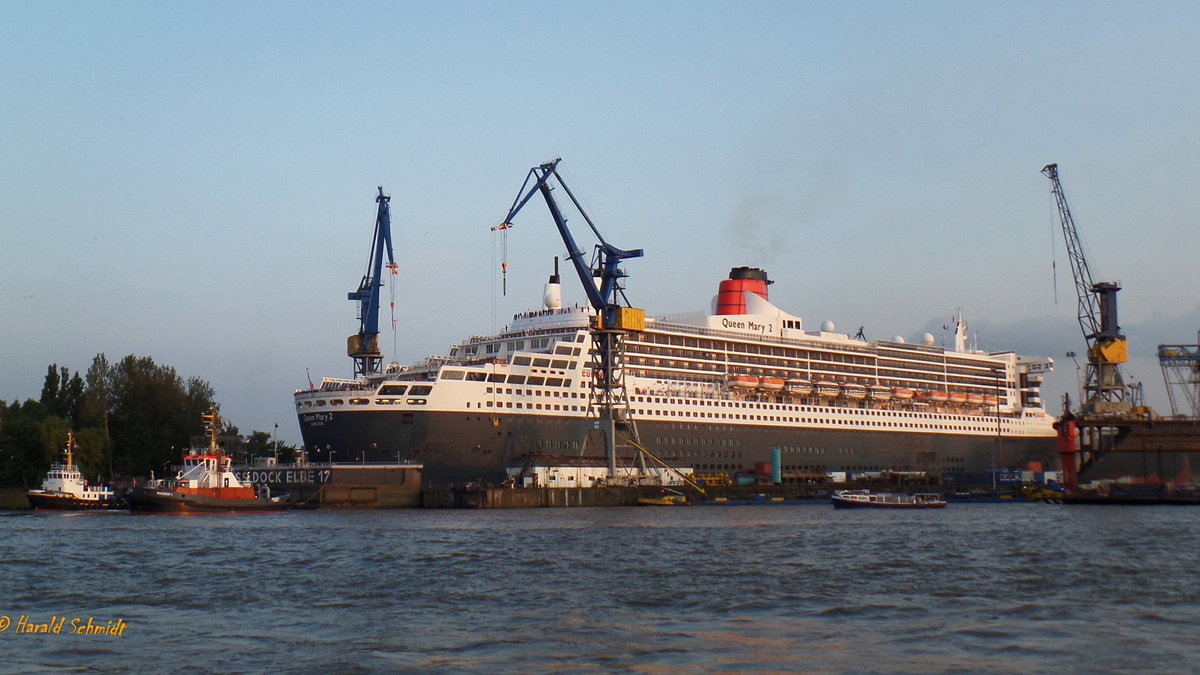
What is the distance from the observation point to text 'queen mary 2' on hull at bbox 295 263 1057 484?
6391 centimetres

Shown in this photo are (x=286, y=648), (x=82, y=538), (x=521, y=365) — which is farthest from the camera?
(x=521, y=365)

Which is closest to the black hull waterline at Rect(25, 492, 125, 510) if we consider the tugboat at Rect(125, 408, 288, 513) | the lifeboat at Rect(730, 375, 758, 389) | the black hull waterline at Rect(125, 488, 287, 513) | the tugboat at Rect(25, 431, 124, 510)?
the tugboat at Rect(25, 431, 124, 510)

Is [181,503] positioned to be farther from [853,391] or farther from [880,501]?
[853,391]

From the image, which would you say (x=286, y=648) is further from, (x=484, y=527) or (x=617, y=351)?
(x=617, y=351)

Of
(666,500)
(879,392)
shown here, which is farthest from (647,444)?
(879,392)

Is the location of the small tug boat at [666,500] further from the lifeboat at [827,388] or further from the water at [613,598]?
the water at [613,598]

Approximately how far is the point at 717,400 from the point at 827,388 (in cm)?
1138

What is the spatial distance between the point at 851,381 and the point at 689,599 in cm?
6580

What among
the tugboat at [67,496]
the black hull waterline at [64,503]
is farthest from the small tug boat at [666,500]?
the tugboat at [67,496]

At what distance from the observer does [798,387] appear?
269 ft

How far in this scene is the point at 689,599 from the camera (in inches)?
959

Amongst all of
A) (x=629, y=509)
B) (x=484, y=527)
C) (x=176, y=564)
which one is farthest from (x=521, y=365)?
(x=176, y=564)

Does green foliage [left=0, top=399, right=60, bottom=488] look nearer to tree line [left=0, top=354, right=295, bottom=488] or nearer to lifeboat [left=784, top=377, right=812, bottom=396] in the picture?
tree line [left=0, top=354, right=295, bottom=488]

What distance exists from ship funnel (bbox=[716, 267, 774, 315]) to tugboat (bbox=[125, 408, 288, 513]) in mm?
37604
